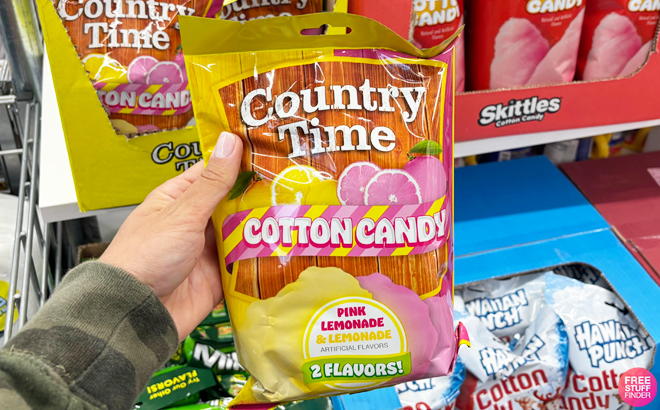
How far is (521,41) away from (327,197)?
0.53 m

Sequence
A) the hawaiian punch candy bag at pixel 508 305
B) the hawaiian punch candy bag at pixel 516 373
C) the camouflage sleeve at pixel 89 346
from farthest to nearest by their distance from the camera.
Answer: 1. the hawaiian punch candy bag at pixel 508 305
2. the hawaiian punch candy bag at pixel 516 373
3. the camouflage sleeve at pixel 89 346

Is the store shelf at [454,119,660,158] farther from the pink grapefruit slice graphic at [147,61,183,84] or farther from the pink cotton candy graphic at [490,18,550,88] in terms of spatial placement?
the pink grapefruit slice graphic at [147,61,183,84]

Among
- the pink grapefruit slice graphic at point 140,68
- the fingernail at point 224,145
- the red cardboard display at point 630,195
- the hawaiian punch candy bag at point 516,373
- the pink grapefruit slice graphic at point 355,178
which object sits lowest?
the hawaiian punch candy bag at point 516,373

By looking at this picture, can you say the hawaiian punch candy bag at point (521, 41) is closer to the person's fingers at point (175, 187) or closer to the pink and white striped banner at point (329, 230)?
the pink and white striped banner at point (329, 230)

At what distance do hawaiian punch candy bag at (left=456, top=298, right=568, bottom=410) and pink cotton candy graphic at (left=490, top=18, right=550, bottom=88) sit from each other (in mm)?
543

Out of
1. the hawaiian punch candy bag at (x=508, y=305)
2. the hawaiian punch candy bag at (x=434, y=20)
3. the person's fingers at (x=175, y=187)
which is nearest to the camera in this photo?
the person's fingers at (x=175, y=187)

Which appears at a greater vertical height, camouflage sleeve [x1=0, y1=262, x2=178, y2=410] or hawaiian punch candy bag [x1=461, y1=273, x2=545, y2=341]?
camouflage sleeve [x1=0, y1=262, x2=178, y2=410]

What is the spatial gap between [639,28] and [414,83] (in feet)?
1.95

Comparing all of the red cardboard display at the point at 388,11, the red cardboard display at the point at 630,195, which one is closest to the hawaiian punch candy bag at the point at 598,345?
the red cardboard display at the point at 630,195

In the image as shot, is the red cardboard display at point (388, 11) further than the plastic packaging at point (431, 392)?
No

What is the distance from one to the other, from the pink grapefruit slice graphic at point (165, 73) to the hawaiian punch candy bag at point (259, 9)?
106mm

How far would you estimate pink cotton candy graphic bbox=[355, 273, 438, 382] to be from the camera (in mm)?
712

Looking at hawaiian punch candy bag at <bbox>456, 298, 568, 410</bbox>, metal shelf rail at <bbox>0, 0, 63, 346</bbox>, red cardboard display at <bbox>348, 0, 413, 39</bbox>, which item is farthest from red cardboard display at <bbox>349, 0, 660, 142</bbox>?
metal shelf rail at <bbox>0, 0, 63, 346</bbox>

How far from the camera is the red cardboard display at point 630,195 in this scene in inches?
49.0
